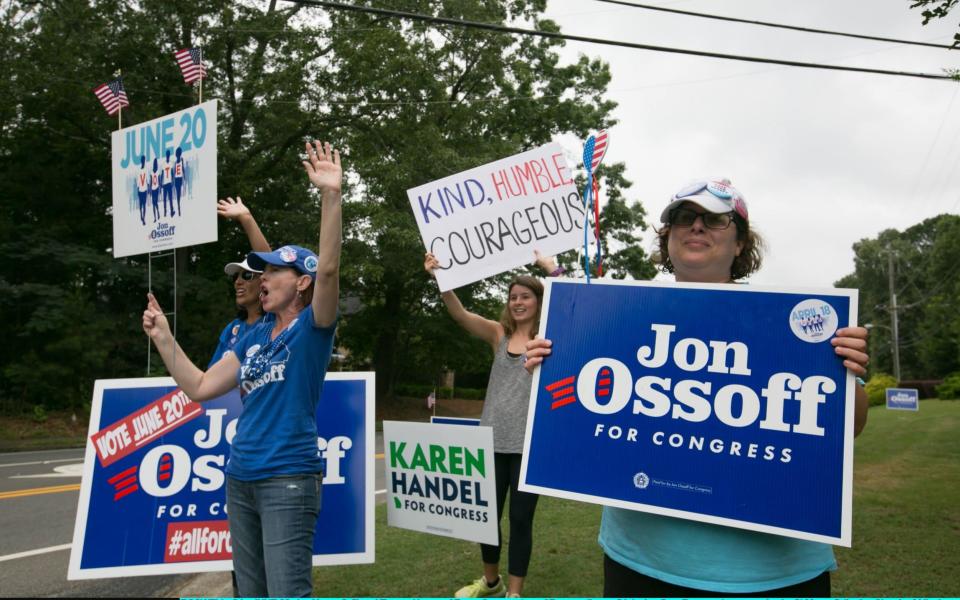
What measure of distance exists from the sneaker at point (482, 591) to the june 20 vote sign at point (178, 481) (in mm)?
602

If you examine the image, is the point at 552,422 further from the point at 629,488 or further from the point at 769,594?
the point at 769,594

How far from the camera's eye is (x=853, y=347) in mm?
2010

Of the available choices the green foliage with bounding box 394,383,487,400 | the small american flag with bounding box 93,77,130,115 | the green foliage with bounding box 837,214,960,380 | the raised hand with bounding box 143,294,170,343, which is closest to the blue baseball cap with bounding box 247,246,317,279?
the raised hand with bounding box 143,294,170,343

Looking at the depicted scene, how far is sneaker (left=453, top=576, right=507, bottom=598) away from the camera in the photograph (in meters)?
4.23

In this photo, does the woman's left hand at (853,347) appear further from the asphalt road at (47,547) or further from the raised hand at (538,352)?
the asphalt road at (47,547)

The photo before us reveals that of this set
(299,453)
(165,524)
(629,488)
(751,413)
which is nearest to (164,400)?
(165,524)

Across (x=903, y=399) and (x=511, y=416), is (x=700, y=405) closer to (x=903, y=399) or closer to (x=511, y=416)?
(x=511, y=416)

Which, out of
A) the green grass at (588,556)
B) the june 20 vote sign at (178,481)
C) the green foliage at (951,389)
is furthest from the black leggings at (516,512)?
the green foliage at (951,389)

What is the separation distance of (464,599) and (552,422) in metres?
2.06

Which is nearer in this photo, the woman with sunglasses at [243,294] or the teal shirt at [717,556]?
the teal shirt at [717,556]

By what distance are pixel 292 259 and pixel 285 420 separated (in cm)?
67

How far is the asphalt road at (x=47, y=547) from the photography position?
16.8 feet

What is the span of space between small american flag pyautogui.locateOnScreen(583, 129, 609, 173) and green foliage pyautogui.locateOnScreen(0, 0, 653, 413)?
18439 millimetres

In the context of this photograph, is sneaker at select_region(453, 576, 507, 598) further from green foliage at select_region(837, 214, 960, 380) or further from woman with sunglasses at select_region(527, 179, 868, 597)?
green foliage at select_region(837, 214, 960, 380)
